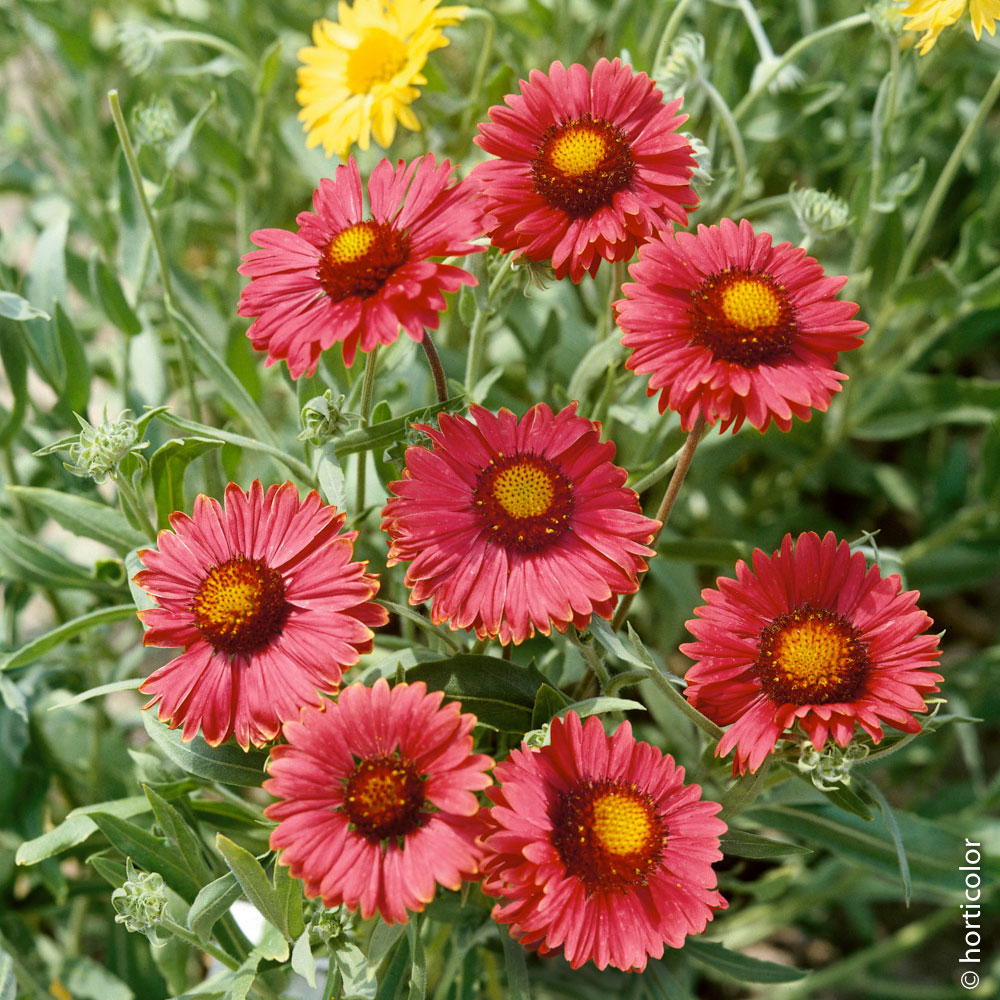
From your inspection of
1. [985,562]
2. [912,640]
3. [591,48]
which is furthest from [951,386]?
[591,48]

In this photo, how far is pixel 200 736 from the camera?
85cm

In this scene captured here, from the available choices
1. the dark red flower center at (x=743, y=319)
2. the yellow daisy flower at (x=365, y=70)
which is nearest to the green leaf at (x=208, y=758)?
the dark red flower center at (x=743, y=319)

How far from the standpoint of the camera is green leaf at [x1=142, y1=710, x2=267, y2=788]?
828mm

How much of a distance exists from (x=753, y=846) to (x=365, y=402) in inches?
19.0

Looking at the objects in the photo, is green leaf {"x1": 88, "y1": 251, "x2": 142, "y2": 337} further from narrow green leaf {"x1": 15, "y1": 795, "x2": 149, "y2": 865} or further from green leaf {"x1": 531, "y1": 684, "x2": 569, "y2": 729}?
green leaf {"x1": 531, "y1": 684, "x2": 569, "y2": 729}

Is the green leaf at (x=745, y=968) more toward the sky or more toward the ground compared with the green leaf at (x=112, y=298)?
more toward the ground

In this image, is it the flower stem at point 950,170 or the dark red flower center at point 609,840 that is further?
the flower stem at point 950,170

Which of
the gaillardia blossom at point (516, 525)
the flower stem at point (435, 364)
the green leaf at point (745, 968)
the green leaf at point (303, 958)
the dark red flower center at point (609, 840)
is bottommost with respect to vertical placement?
the green leaf at point (745, 968)

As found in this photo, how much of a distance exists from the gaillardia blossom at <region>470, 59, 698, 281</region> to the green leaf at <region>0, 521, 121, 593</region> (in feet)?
2.03

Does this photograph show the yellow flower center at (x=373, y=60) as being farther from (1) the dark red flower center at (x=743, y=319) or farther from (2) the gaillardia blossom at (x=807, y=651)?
(2) the gaillardia blossom at (x=807, y=651)

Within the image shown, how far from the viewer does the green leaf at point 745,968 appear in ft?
3.10

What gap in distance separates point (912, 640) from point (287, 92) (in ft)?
4.74

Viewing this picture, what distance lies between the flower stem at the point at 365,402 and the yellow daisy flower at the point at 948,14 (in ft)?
1.89

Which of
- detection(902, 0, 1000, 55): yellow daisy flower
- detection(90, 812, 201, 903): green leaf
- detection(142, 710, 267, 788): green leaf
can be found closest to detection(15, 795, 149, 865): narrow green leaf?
detection(90, 812, 201, 903): green leaf
